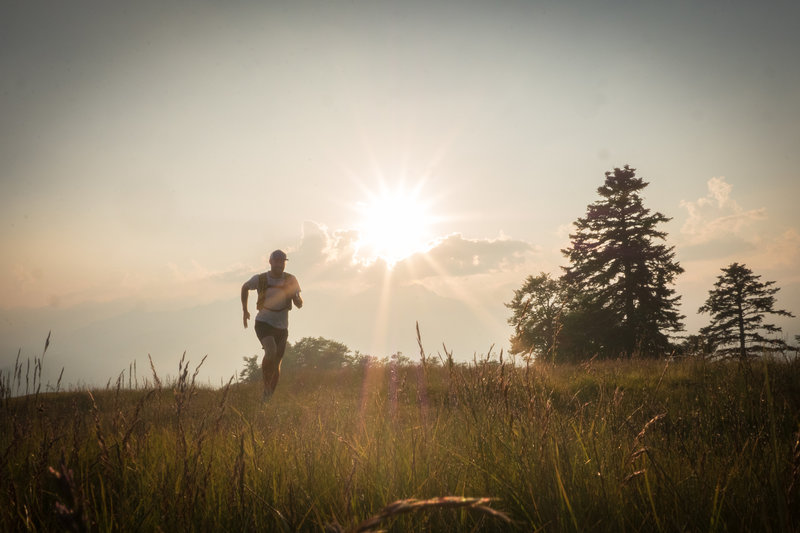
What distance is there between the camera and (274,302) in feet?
26.8

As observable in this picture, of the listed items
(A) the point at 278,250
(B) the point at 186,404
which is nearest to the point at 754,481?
(B) the point at 186,404

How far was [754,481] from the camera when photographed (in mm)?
1998

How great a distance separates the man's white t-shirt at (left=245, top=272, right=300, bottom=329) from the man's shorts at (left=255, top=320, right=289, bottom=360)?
7 cm

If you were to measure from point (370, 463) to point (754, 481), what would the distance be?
6.37ft

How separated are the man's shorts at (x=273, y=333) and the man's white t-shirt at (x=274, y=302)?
69 mm

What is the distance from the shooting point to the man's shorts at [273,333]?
26.7 feet

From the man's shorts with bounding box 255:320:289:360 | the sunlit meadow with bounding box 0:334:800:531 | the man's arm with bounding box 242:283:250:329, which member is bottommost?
the sunlit meadow with bounding box 0:334:800:531

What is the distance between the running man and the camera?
26.5 feet

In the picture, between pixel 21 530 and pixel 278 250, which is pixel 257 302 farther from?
pixel 21 530

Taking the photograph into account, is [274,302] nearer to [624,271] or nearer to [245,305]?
[245,305]

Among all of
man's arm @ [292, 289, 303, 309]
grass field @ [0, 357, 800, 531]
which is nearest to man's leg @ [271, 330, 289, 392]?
man's arm @ [292, 289, 303, 309]

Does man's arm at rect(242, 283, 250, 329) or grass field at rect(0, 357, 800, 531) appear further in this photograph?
man's arm at rect(242, 283, 250, 329)

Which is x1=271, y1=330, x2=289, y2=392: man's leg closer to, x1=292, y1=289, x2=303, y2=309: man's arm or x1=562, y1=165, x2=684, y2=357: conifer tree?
x1=292, y1=289, x2=303, y2=309: man's arm

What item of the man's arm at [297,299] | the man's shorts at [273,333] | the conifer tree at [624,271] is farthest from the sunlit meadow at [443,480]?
→ the conifer tree at [624,271]
